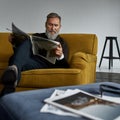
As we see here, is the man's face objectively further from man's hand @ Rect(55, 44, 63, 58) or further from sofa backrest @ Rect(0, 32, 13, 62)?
sofa backrest @ Rect(0, 32, 13, 62)

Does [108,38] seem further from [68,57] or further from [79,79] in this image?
[79,79]

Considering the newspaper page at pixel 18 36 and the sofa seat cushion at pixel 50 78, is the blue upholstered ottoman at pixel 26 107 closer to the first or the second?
the sofa seat cushion at pixel 50 78

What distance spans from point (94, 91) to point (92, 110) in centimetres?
39

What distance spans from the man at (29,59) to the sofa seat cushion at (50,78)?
13cm

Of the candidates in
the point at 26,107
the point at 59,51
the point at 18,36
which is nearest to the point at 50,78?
the point at 59,51

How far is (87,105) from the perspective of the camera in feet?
3.80

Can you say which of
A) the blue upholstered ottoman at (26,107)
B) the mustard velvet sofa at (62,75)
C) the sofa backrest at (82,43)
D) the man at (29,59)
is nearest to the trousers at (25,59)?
the man at (29,59)

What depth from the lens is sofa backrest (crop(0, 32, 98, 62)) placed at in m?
2.78

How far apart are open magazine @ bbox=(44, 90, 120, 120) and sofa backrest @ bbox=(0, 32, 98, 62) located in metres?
1.51

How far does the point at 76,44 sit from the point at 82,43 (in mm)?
74

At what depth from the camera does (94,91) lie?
1.49 meters

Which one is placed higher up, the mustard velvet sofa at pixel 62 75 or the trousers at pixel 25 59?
the trousers at pixel 25 59

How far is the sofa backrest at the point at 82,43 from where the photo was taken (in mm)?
2775

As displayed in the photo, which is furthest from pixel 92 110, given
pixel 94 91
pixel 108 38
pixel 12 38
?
pixel 108 38
